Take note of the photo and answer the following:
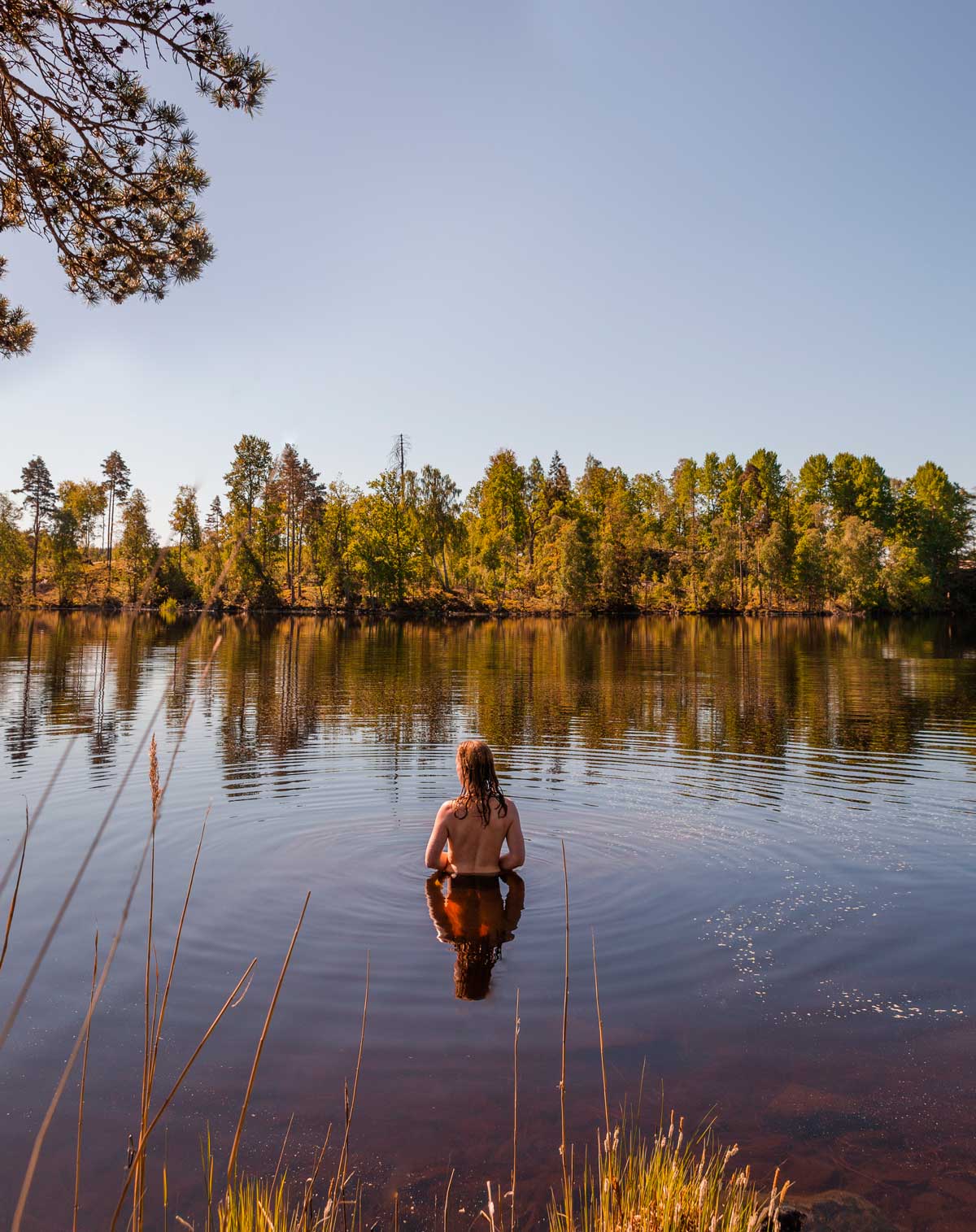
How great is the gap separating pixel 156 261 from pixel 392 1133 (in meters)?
8.07

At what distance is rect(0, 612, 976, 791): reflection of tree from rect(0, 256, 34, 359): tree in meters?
5.01

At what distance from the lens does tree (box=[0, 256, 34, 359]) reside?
9.72 metres

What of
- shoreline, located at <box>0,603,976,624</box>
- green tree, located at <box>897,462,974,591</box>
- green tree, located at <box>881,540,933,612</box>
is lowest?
shoreline, located at <box>0,603,976,624</box>

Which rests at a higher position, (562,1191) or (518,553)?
(518,553)

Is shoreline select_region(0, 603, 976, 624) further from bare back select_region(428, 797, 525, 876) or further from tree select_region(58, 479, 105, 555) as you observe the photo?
bare back select_region(428, 797, 525, 876)

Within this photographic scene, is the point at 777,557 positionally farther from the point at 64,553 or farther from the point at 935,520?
the point at 64,553

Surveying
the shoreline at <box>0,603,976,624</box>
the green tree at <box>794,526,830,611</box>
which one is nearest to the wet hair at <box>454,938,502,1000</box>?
the shoreline at <box>0,603,976,624</box>

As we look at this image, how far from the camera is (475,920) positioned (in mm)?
7469

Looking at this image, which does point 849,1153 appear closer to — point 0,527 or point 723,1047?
point 723,1047

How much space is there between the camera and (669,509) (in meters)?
110

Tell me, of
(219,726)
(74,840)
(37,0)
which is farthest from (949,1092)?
(219,726)

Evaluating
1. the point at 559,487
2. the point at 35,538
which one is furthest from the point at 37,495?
the point at 559,487

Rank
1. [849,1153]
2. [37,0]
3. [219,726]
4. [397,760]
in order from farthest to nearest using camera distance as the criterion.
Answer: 1. [219,726]
2. [397,760]
3. [37,0]
4. [849,1153]

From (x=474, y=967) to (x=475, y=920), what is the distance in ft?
3.13
